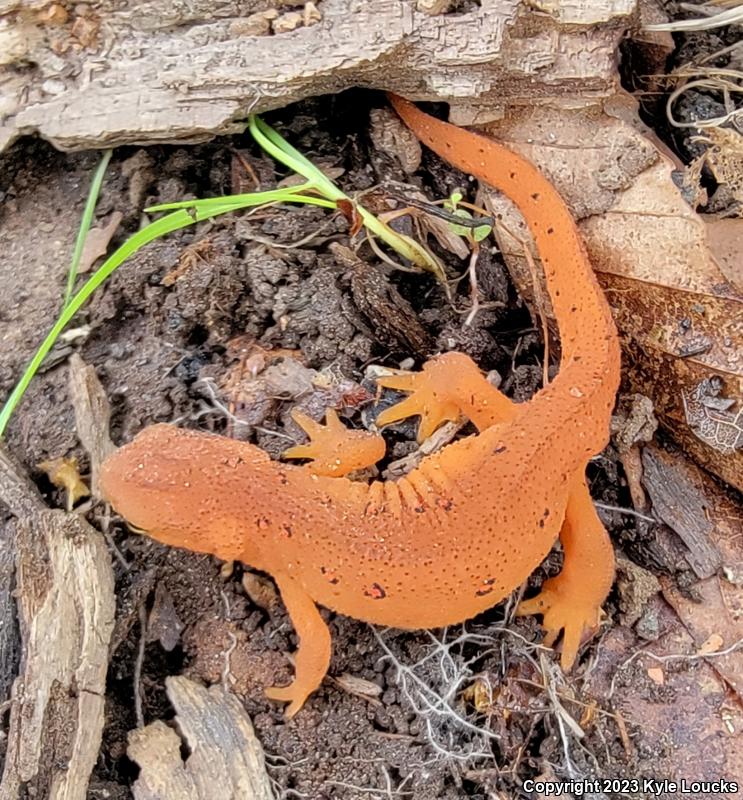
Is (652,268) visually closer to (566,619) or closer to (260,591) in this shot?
(566,619)

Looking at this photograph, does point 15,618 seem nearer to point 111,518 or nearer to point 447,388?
point 111,518

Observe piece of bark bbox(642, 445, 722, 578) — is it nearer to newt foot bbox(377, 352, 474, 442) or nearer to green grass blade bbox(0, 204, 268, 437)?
newt foot bbox(377, 352, 474, 442)

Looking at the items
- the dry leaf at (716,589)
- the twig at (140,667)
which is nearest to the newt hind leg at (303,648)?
the twig at (140,667)

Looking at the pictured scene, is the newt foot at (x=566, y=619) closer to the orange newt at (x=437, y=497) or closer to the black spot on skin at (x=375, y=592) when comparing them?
the orange newt at (x=437, y=497)

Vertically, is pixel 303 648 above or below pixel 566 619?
above

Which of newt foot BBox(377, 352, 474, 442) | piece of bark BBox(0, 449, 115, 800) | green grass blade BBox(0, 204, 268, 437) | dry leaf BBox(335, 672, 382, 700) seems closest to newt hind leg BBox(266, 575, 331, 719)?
dry leaf BBox(335, 672, 382, 700)

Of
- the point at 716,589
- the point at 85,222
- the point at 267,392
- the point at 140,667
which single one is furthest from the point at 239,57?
the point at 716,589
